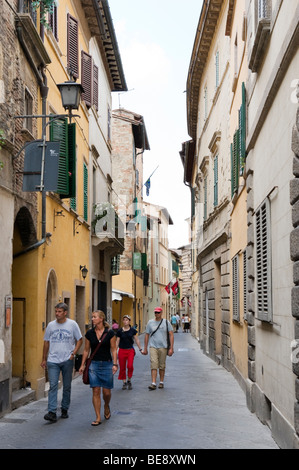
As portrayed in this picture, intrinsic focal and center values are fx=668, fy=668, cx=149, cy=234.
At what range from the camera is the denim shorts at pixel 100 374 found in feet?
29.7

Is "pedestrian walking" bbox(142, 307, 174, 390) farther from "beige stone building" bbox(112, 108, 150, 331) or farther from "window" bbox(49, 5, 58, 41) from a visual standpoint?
"beige stone building" bbox(112, 108, 150, 331)

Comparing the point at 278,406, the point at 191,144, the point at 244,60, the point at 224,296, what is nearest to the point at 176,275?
the point at 191,144

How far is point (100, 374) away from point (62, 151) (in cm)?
623

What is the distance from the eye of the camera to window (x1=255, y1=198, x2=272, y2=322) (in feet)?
26.0

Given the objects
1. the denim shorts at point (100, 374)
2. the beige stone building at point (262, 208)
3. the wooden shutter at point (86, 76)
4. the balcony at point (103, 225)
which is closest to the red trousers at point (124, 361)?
the beige stone building at point (262, 208)

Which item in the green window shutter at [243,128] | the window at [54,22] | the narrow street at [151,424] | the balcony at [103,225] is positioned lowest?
the narrow street at [151,424]

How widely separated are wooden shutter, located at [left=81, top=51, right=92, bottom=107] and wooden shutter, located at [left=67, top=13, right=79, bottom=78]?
3.39ft

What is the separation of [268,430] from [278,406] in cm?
127

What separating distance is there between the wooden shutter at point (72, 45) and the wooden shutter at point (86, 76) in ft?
3.39

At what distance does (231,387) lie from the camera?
13.5m

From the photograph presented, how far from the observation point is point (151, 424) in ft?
29.5

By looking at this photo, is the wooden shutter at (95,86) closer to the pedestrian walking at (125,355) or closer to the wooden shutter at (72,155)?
the wooden shutter at (72,155)

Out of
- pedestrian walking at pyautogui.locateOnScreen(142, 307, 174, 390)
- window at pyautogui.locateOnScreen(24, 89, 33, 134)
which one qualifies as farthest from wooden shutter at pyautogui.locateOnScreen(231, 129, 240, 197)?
window at pyautogui.locateOnScreen(24, 89, 33, 134)
